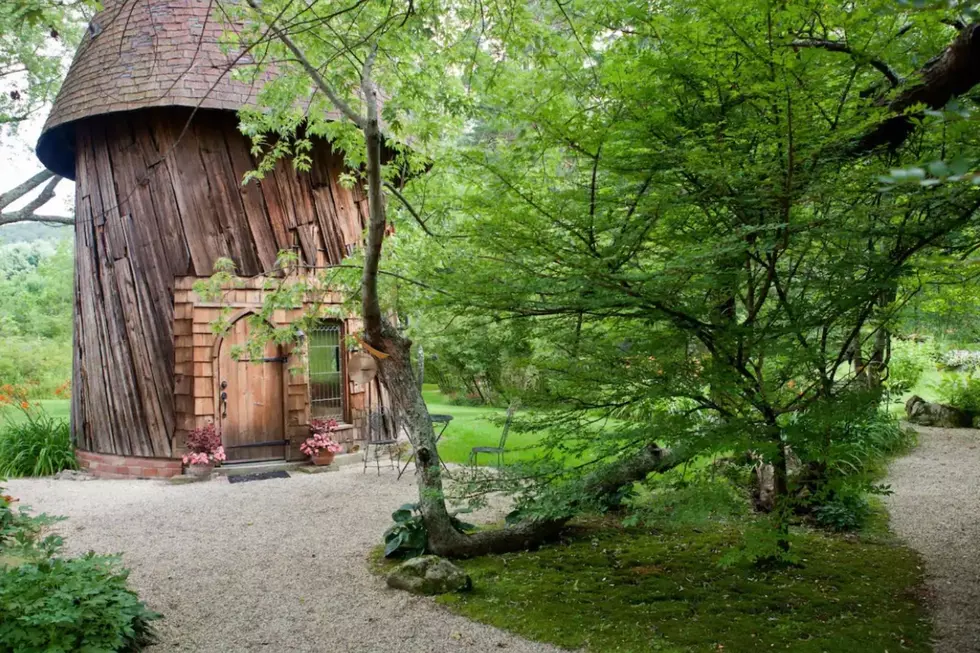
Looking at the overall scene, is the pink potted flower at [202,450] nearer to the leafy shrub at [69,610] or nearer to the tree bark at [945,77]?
the leafy shrub at [69,610]

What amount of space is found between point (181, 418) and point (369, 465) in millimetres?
2387

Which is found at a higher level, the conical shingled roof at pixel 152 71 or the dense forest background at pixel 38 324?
the conical shingled roof at pixel 152 71

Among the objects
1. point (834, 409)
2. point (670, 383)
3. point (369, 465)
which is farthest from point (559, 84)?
point (369, 465)

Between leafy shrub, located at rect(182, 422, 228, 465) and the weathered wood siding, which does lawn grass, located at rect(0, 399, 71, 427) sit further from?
leafy shrub, located at rect(182, 422, 228, 465)

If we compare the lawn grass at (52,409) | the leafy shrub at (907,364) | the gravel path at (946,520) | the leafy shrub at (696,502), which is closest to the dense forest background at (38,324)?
the lawn grass at (52,409)

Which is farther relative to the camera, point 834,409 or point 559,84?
point 559,84

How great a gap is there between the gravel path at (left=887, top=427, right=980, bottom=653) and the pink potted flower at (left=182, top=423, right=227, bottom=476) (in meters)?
7.15

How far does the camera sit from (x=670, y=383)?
3.49m

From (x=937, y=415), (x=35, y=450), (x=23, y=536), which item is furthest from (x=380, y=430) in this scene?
(x=937, y=415)

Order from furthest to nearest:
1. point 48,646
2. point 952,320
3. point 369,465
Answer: point 369,465 → point 952,320 → point 48,646

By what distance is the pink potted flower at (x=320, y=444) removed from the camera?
29.2 ft

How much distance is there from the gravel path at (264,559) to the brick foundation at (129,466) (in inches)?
11.0

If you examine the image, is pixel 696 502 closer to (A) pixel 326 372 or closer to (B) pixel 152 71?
(A) pixel 326 372

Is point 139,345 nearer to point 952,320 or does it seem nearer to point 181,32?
point 181,32
